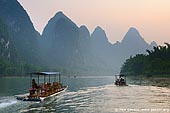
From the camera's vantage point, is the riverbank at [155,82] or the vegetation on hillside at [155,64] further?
the vegetation on hillside at [155,64]

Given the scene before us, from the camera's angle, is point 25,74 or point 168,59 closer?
point 168,59

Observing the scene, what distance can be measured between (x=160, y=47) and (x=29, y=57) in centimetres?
11493

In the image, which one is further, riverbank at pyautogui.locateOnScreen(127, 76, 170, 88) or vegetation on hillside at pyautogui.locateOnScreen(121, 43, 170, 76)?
vegetation on hillside at pyautogui.locateOnScreen(121, 43, 170, 76)

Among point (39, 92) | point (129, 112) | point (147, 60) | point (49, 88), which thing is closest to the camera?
point (129, 112)

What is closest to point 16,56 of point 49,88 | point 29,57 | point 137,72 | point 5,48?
point 5,48

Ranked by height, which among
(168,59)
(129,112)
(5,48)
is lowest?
(129,112)

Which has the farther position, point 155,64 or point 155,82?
point 155,64

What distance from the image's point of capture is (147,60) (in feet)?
306

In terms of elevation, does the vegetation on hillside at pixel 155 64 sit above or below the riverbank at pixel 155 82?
above

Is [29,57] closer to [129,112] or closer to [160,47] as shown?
[160,47]

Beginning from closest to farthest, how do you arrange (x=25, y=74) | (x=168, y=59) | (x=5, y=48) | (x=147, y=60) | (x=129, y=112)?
(x=129, y=112)
(x=168, y=59)
(x=147, y=60)
(x=25, y=74)
(x=5, y=48)

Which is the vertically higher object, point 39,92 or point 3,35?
point 3,35

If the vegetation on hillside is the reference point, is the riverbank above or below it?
below

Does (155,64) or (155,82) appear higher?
(155,64)
